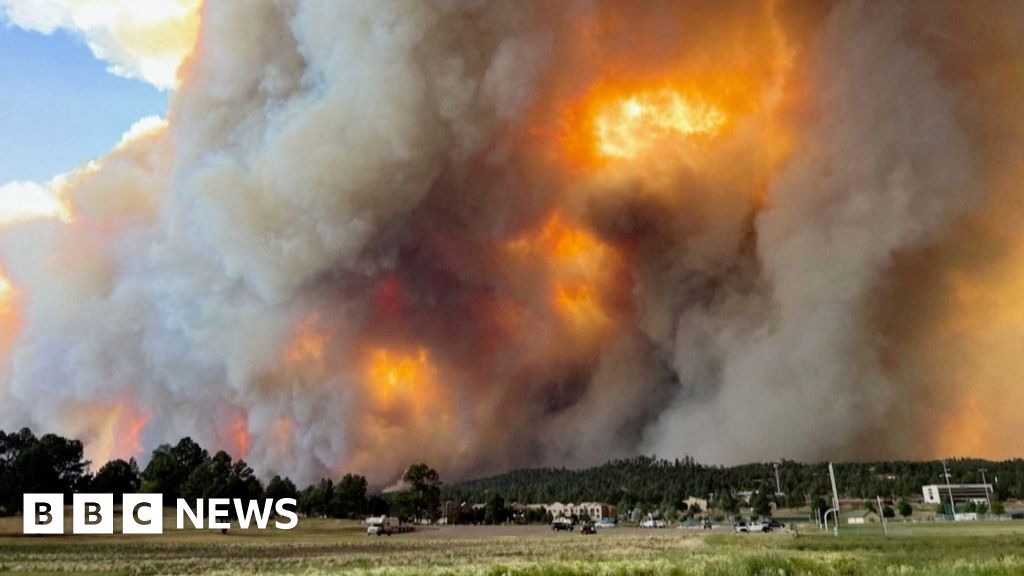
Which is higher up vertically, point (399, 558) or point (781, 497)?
point (399, 558)

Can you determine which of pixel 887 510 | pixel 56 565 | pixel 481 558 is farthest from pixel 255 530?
pixel 887 510

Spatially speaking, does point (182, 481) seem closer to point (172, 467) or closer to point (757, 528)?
point (172, 467)

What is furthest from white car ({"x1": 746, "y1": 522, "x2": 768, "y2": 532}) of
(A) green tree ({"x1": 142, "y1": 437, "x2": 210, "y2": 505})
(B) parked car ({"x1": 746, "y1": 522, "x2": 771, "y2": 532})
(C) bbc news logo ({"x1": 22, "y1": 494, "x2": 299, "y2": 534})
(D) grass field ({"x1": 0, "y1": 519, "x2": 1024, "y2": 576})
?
(A) green tree ({"x1": 142, "y1": 437, "x2": 210, "y2": 505})

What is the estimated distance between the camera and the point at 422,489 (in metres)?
144

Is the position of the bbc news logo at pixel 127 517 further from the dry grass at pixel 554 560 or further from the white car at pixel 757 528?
the white car at pixel 757 528

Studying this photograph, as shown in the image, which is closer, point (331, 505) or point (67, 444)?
point (67, 444)

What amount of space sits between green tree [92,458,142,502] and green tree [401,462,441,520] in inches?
2191

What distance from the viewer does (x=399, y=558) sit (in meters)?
41.4

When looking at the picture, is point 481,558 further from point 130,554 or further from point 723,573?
Answer: point 130,554

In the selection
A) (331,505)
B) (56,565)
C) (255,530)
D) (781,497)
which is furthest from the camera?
(781,497)

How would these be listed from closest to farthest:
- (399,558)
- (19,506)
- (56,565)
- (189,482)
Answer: (56,565) < (399,558) < (19,506) < (189,482)

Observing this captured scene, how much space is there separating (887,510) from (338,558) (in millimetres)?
114974

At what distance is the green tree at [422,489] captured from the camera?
14321cm

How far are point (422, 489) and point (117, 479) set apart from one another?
60.9 m
